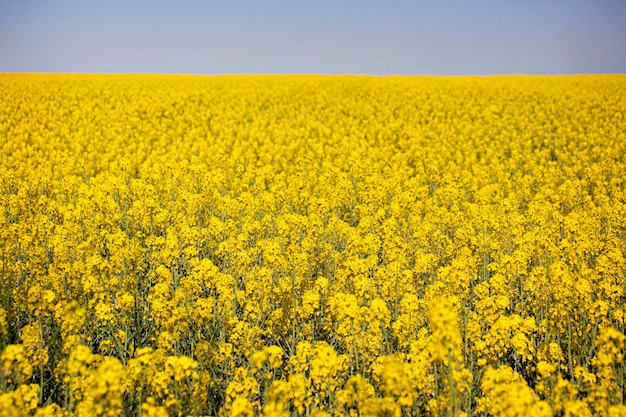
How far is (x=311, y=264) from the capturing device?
6.88 meters

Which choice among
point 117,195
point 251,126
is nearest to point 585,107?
point 251,126

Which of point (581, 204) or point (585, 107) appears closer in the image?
point (581, 204)

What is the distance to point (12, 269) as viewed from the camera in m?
5.76

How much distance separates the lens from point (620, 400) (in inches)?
143

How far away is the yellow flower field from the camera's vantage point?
3516 millimetres

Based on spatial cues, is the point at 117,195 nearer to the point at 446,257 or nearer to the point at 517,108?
the point at 446,257

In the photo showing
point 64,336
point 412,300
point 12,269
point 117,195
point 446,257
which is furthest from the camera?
point 117,195

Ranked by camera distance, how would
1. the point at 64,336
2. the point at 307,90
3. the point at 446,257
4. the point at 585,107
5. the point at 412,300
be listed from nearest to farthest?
the point at 64,336
the point at 412,300
the point at 446,257
the point at 585,107
the point at 307,90

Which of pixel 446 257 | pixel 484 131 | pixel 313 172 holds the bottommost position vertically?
pixel 446 257

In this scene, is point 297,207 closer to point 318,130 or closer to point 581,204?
point 581,204

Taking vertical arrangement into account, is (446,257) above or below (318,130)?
below

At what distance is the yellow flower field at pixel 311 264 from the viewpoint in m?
3.52

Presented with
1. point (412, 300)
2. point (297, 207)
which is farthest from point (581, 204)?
point (412, 300)

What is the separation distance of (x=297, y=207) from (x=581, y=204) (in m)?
6.50
